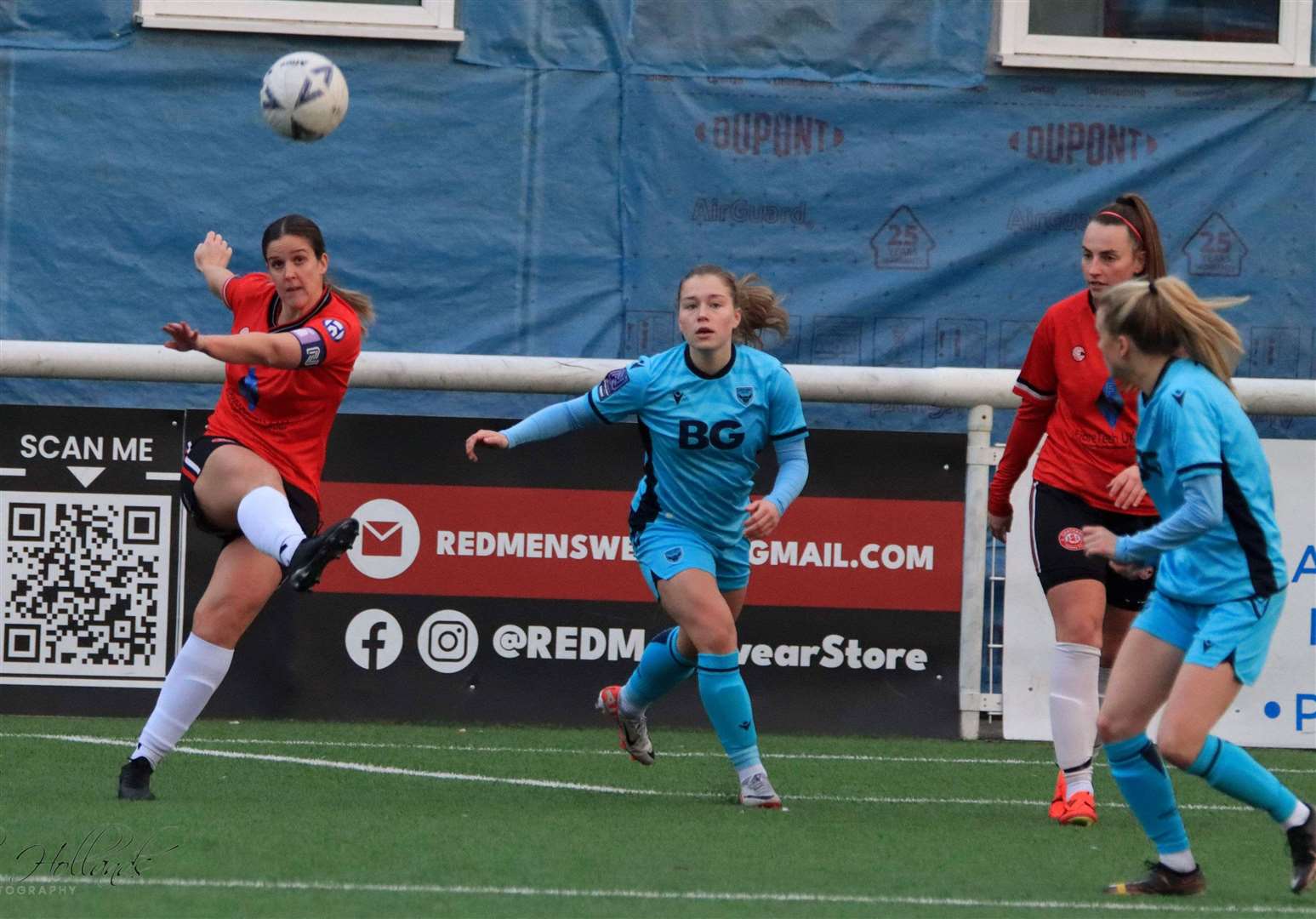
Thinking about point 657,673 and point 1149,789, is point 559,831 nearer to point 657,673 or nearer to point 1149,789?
point 657,673

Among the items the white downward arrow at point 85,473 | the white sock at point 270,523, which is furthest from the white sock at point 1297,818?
the white downward arrow at point 85,473

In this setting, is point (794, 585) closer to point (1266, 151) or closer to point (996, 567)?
point (996, 567)

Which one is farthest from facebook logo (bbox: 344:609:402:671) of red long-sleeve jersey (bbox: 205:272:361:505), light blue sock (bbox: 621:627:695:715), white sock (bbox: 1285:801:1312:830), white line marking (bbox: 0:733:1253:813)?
white sock (bbox: 1285:801:1312:830)

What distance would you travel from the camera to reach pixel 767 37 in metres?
10.2

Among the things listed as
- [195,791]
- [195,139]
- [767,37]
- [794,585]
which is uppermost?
[767,37]

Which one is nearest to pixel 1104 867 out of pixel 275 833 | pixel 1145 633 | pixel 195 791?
pixel 1145 633

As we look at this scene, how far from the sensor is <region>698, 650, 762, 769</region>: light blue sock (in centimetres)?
661

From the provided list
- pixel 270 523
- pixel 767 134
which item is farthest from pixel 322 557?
pixel 767 134

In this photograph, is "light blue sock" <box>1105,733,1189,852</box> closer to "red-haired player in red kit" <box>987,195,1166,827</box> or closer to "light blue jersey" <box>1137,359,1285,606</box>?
"light blue jersey" <box>1137,359,1285,606</box>

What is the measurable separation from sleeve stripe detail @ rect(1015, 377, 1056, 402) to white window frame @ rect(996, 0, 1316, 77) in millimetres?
Answer: 3850

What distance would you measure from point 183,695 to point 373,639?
2.29 metres

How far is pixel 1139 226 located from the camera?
6461mm

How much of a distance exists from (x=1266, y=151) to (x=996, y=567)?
292cm

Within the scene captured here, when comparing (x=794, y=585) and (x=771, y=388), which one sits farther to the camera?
(x=794, y=585)
